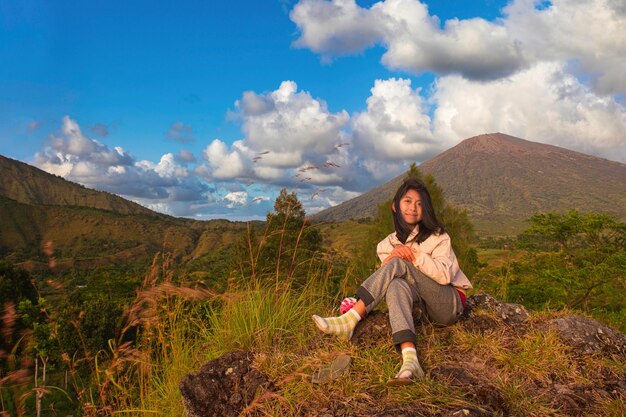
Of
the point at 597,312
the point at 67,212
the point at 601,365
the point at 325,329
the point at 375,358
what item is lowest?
the point at 597,312

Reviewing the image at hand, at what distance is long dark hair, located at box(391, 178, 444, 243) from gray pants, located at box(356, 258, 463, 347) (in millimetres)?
554

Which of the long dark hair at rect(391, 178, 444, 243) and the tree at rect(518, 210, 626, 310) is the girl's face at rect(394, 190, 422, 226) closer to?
the long dark hair at rect(391, 178, 444, 243)

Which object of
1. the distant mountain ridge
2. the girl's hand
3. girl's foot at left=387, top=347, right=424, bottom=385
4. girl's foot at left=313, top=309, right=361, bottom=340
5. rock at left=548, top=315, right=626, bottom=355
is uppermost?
the distant mountain ridge

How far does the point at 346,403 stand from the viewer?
9.47 feet

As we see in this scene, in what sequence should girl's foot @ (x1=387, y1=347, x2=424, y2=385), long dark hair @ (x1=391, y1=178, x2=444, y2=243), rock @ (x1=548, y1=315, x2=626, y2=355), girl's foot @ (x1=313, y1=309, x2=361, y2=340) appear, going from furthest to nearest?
long dark hair @ (x1=391, y1=178, x2=444, y2=243) < rock @ (x1=548, y1=315, x2=626, y2=355) < girl's foot @ (x1=313, y1=309, x2=361, y2=340) < girl's foot @ (x1=387, y1=347, x2=424, y2=385)

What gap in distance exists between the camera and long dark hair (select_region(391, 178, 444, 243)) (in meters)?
4.48

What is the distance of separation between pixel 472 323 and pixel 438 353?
2.73 ft

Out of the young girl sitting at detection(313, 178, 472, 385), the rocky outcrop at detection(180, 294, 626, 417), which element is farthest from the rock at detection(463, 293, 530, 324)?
the young girl sitting at detection(313, 178, 472, 385)

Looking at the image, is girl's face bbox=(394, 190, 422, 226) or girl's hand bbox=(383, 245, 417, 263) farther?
girl's face bbox=(394, 190, 422, 226)

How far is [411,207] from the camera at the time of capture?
4555mm

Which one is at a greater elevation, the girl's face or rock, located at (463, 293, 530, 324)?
the girl's face

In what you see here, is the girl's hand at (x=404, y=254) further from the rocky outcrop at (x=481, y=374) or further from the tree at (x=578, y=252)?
the tree at (x=578, y=252)

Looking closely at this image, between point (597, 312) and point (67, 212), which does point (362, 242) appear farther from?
point (67, 212)

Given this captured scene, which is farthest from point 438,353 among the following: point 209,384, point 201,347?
point 201,347
